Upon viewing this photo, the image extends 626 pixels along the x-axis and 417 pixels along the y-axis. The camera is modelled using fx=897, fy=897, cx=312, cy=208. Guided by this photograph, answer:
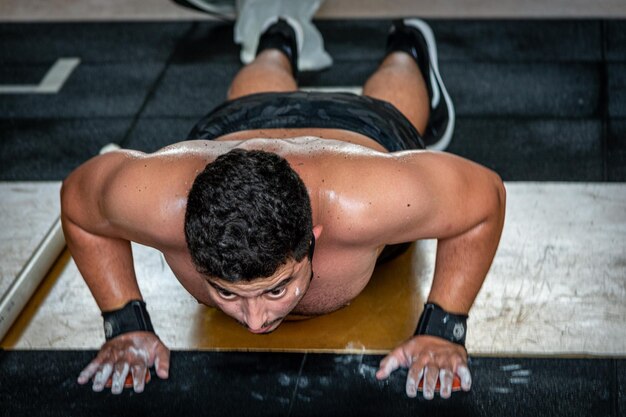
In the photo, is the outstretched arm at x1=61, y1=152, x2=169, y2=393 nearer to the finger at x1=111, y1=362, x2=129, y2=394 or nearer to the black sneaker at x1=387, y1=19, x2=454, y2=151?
the finger at x1=111, y1=362, x2=129, y2=394

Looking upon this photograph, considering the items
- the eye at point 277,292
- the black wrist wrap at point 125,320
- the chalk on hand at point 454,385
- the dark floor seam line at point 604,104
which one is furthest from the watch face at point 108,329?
the dark floor seam line at point 604,104

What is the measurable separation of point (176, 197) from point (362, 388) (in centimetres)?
70

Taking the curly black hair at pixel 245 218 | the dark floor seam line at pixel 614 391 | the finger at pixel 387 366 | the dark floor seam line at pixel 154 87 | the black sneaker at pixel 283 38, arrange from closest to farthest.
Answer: the curly black hair at pixel 245 218 < the dark floor seam line at pixel 614 391 < the finger at pixel 387 366 < the black sneaker at pixel 283 38 < the dark floor seam line at pixel 154 87

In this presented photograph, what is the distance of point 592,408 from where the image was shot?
2.19 meters

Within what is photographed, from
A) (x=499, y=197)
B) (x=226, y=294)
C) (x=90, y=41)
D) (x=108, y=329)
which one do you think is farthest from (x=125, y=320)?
(x=90, y=41)

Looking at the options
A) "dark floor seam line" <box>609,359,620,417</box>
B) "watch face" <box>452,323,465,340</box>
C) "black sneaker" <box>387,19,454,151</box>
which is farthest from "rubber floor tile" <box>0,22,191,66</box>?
"dark floor seam line" <box>609,359,620,417</box>

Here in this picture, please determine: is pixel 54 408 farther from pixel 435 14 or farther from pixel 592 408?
pixel 435 14

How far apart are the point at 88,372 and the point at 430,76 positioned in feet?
5.18

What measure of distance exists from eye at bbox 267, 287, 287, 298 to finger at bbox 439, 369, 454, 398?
0.52 meters

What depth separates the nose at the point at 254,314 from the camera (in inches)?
76.4

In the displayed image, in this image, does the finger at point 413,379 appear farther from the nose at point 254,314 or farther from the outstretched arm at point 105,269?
the outstretched arm at point 105,269

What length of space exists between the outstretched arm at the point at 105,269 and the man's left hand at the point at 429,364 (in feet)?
2.00

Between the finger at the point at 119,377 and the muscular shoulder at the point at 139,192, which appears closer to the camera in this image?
the muscular shoulder at the point at 139,192

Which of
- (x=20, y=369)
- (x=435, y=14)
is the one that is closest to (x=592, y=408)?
(x=20, y=369)
